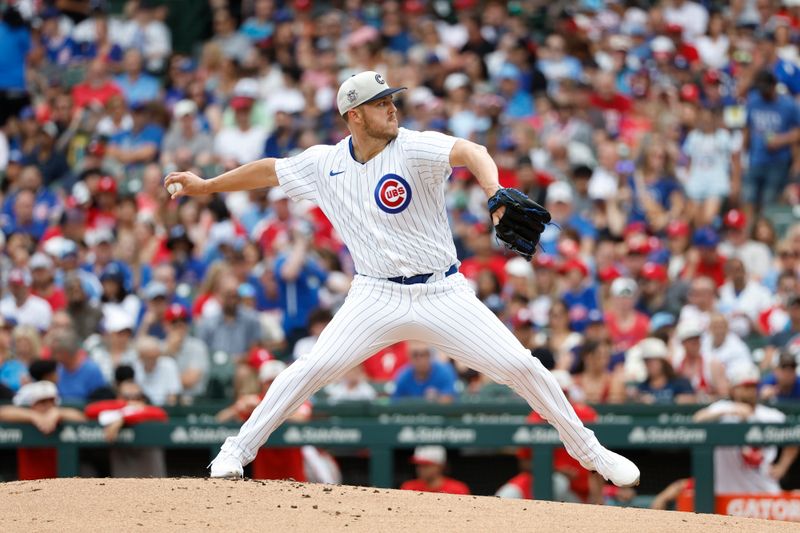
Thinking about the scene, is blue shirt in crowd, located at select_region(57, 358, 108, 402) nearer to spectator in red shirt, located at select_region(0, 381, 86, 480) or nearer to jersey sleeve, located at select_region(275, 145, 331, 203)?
spectator in red shirt, located at select_region(0, 381, 86, 480)

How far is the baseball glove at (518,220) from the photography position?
18.6 feet

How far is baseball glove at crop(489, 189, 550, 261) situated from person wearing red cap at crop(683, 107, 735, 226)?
7260mm

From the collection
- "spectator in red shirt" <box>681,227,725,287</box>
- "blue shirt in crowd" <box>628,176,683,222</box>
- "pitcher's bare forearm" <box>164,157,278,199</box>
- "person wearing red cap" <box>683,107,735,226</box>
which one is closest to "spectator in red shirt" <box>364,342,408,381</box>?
"spectator in red shirt" <box>681,227,725,287</box>

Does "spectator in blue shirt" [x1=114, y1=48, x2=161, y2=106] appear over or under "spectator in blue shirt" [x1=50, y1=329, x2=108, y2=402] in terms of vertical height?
over

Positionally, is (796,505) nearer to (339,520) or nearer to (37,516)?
(339,520)

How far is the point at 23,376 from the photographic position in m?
10.6

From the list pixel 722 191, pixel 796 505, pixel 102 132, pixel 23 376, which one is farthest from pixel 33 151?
pixel 796 505

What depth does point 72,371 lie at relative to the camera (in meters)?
10.5

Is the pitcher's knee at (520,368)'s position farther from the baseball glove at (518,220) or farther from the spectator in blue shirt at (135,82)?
the spectator in blue shirt at (135,82)

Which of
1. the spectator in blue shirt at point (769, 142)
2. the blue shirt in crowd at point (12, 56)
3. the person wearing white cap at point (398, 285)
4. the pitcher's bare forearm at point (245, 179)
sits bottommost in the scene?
the person wearing white cap at point (398, 285)

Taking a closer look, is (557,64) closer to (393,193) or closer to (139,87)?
(139,87)

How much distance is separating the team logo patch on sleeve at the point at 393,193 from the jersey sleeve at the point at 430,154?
0.29 feet

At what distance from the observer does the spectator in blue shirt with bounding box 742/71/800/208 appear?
12922mm

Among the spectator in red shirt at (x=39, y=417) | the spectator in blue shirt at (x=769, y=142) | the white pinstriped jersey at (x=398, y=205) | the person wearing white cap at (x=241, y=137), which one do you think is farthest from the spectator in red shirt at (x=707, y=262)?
the white pinstriped jersey at (x=398, y=205)
